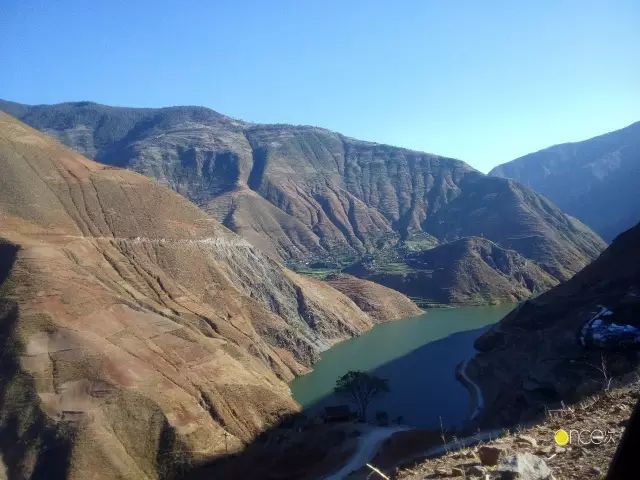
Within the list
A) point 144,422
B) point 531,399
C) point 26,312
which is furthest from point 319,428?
point 26,312

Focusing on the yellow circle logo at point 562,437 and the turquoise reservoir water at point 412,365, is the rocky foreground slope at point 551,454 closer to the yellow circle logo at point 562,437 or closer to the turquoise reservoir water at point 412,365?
the yellow circle logo at point 562,437

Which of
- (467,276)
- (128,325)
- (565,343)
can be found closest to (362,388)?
(565,343)

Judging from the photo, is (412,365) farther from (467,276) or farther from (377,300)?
(467,276)

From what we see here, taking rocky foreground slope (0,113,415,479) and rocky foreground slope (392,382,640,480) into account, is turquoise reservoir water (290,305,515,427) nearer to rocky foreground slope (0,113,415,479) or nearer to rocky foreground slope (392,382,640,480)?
rocky foreground slope (0,113,415,479)

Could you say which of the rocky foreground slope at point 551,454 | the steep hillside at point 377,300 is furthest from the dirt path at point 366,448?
the steep hillside at point 377,300

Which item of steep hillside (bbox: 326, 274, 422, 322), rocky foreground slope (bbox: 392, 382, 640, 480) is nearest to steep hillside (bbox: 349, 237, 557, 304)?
steep hillside (bbox: 326, 274, 422, 322)

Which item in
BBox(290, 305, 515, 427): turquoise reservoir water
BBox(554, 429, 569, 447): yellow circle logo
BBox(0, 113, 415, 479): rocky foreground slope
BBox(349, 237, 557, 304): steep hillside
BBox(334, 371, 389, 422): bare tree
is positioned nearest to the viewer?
BBox(554, 429, 569, 447): yellow circle logo

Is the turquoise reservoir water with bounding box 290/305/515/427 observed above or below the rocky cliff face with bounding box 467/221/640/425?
below
